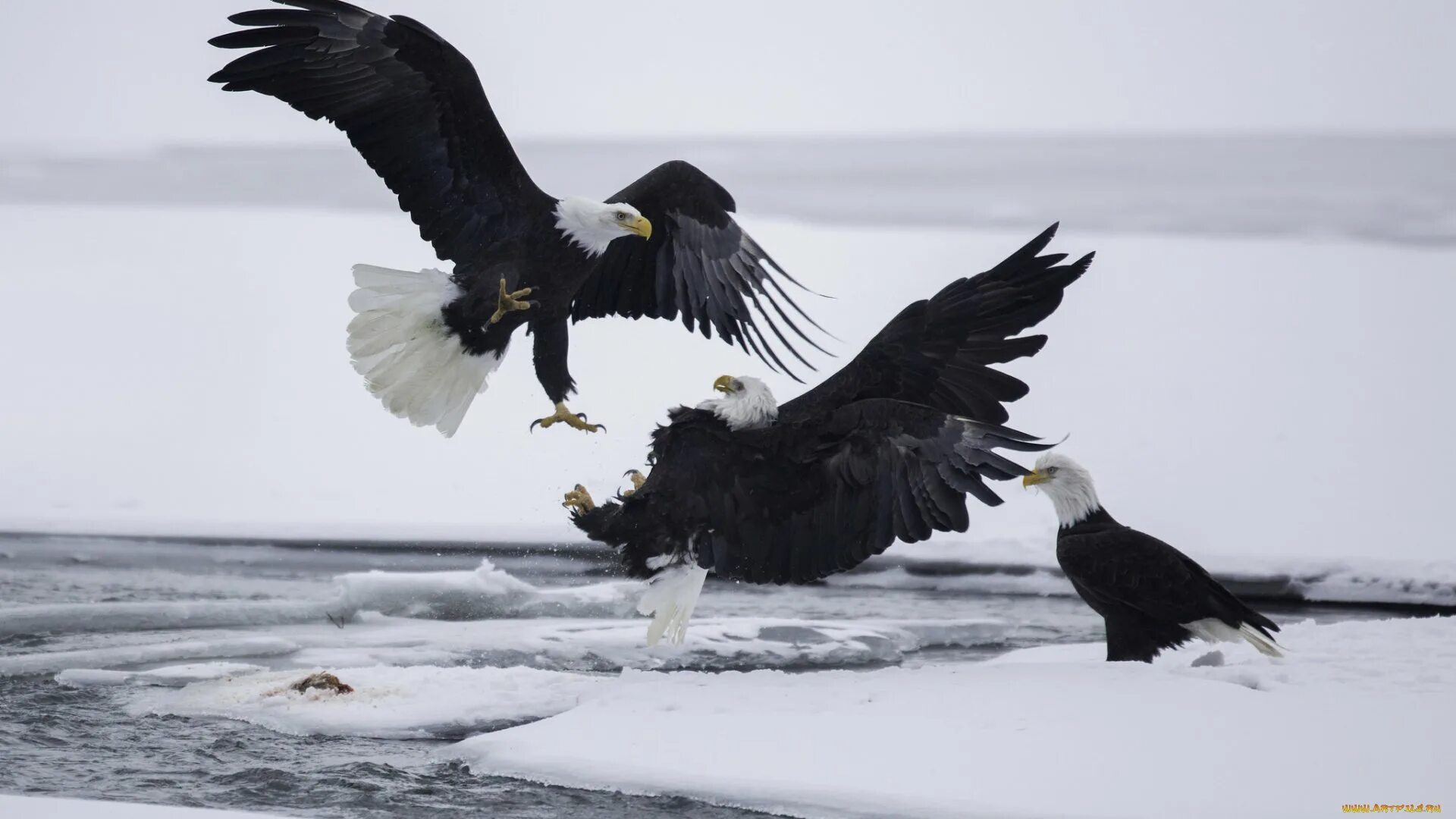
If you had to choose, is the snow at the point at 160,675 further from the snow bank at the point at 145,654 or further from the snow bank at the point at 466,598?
the snow bank at the point at 466,598

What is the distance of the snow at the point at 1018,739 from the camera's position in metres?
3.02

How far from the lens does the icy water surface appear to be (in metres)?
3.23

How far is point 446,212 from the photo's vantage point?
4.59 m

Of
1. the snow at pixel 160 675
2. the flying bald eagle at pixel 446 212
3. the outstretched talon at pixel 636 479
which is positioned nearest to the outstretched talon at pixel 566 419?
the flying bald eagle at pixel 446 212

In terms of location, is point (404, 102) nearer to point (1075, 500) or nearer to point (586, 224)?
point (586, 224)

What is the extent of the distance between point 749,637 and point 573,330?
16.2ft

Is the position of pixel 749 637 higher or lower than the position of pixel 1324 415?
lower

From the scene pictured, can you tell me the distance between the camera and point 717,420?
3.88 m

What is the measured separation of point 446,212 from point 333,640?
125cm

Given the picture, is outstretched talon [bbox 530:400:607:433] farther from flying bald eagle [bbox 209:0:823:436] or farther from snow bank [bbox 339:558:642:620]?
snow bank [bbox 339:558:642:620]

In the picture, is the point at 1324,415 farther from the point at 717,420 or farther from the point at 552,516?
the point at 717,420

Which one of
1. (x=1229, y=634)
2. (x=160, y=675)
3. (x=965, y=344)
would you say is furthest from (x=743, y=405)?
(x=160, y=675)

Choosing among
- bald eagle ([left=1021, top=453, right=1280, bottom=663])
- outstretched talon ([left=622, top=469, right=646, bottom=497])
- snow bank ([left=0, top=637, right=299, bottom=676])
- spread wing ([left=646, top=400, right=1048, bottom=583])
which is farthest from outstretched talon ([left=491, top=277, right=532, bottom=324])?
bald eagle ([left=1021, top=453, right=1280, bottom=663])

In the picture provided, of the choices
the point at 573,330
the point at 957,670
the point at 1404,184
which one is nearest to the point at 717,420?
the point at 957,670
